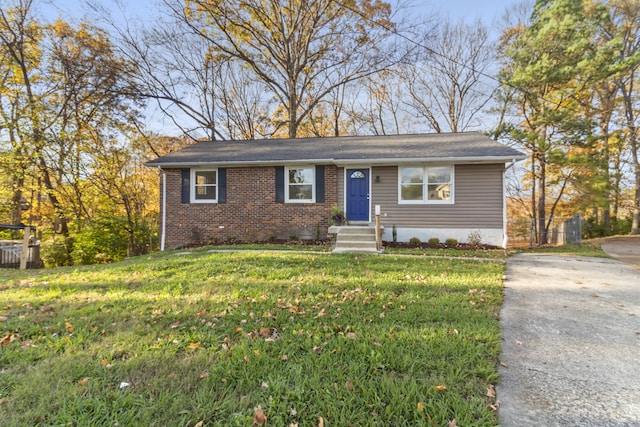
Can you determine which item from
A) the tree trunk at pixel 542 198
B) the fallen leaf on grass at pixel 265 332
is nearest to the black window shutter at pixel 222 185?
Answer: the fallen leaf on grass at pixel 265 332

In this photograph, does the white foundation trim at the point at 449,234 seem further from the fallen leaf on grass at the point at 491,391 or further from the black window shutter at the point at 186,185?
the fallen leaf on grass at the point at 491,391

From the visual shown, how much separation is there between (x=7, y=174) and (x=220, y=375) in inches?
698

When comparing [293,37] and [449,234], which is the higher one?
[293,37]

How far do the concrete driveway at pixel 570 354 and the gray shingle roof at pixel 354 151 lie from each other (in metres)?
5.16

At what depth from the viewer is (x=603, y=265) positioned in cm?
671

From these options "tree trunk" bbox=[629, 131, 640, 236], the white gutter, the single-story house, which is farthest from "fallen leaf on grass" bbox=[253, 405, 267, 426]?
"tree trunk" bbox=[629, 131, 640, 236]

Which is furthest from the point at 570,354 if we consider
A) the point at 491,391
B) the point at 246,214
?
the point at 246,214

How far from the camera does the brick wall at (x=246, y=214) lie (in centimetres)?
1032

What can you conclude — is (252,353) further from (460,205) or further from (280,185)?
(460,205)

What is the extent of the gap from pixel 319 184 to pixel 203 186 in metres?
4.46

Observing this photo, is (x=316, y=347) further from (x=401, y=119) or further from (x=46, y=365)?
(x=401, y=119)

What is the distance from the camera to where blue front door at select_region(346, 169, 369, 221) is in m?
10.2

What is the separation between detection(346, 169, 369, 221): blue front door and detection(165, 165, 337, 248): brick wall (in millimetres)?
569

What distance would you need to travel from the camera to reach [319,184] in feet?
33.8
